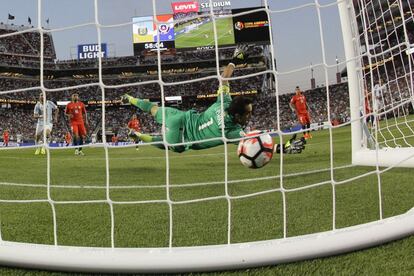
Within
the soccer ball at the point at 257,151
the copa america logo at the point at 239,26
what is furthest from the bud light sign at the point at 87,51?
the soccer ball at the point at 257,151

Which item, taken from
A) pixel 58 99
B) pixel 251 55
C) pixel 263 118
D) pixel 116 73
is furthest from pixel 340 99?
pixel 58 99

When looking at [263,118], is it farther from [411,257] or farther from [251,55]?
[411,257]

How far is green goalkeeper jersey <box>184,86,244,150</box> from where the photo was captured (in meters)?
4.71

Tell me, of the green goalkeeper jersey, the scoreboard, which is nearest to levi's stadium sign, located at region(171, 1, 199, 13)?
the scoreboard

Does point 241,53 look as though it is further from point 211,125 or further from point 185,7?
point 185,7

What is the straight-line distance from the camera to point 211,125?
16.8 ft

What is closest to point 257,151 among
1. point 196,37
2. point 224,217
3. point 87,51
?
point 224,217

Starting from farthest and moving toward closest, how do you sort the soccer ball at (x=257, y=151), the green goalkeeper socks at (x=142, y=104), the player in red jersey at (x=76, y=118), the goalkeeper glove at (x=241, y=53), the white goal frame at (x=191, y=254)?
the player in red jersey at (x=76, y=118), the green goalkeeper socks at (x=142, y=104), the goalkeeper glove at (x=241, y=53), the soccer ball at (x=257, y=151), the white goal frame at (x=191, y=254)

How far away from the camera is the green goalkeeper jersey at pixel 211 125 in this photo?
15.5 feet

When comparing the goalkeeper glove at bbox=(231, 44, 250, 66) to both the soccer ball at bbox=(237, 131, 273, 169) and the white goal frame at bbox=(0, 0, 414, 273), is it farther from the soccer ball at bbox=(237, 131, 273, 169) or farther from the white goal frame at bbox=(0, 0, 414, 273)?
the white goal frame at bbox=(0, 0, 414, 273)

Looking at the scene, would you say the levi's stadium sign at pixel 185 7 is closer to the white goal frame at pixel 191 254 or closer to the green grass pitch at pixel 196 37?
the green grass pitch at pixel 196 37

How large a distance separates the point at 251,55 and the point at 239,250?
33.1m

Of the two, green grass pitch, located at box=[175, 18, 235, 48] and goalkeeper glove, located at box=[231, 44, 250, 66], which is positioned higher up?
green grass pitch, located at box=[175, 18, 235, 48]

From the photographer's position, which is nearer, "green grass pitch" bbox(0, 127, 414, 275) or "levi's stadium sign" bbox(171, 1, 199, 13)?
"green grass pitch" bbox(0, 127, 414, 275)
